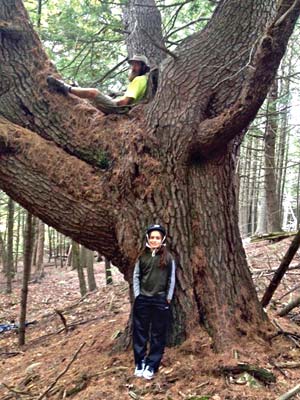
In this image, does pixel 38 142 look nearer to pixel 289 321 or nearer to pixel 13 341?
pixel 289 321

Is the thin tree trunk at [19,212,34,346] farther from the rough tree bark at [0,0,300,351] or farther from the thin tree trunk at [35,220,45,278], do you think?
the thin tree trunk at [35,220,45,278]

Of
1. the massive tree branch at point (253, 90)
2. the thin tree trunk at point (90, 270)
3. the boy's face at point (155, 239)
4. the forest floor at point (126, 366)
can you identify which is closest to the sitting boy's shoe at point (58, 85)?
the massive tree branch at point (253, 90)

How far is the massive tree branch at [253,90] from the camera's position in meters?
3.18

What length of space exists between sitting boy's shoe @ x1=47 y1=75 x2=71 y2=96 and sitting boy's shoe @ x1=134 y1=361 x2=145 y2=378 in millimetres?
3156

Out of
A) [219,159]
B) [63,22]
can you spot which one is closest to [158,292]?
[219,159]

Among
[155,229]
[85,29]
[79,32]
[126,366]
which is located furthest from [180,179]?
[85,29]

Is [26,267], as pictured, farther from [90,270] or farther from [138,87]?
[90,270]

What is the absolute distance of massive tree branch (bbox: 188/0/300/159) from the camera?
318 cm

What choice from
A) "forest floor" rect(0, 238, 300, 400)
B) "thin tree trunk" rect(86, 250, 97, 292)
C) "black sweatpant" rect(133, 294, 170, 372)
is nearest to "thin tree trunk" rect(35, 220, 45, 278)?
"thin tree trunk" rect(86, 250, 97, 292)

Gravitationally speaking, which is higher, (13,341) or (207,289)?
(207,289)

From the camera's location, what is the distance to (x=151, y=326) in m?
4.16

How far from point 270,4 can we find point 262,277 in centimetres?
440

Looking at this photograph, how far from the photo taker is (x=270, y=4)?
4.40 meters

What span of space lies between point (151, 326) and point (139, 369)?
42 centimetres
